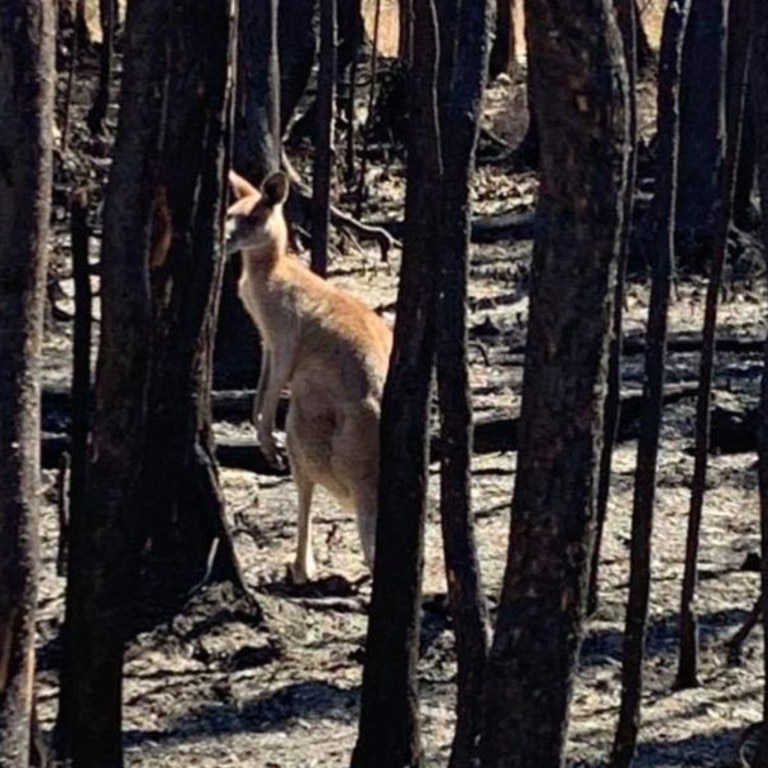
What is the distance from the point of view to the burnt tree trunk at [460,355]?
541cm

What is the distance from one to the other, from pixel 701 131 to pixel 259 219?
7.52 m

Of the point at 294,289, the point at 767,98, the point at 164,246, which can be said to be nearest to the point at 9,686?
the point at 164,246

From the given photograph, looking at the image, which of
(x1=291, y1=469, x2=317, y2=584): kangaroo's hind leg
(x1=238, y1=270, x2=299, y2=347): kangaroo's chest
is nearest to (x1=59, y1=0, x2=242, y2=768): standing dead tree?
(x1=291, y1=469, x2=317, y2=584): kangaroo's hind leg

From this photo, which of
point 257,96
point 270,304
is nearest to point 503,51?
point 257,96

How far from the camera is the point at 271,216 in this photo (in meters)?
9.76

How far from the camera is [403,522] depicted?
5984 mm

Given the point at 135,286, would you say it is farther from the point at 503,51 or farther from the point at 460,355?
the point at 503,51

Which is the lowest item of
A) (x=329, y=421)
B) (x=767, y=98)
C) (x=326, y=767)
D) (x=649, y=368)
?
(x=326, y=767)

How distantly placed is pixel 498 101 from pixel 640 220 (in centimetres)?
681

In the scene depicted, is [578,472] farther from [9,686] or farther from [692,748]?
[692,748]

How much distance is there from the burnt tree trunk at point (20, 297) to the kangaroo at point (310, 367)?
11.7ft

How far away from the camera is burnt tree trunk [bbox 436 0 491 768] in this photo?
541 cm

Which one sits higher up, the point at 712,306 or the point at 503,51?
the point at 503,51

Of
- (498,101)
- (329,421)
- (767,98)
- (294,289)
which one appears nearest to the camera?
(767,98)
